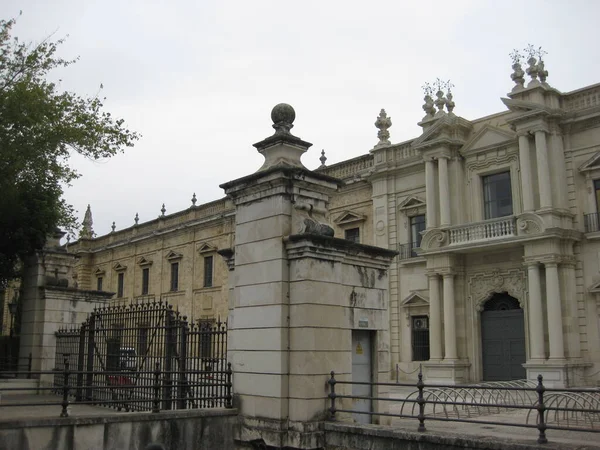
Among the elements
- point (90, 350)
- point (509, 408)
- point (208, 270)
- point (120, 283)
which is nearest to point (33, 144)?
point (90, 350)

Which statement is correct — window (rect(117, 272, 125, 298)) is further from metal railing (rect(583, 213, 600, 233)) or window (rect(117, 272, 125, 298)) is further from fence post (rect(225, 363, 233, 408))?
fence post (rect(225, 363, 233, 408))

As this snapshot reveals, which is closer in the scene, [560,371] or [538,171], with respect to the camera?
[560,371]

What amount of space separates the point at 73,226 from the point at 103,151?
3204 millimetres

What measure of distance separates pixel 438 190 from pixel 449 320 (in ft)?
16.6

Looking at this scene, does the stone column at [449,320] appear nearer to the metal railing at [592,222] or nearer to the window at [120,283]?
the metal railing at [592,222]

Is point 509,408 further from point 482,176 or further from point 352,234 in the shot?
point 352,234

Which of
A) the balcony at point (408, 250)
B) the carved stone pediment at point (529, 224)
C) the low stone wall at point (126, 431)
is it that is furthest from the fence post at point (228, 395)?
the balcony at point (408, 250)

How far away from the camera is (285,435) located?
28.2 ft

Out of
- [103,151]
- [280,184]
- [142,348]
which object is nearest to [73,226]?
[103,151]

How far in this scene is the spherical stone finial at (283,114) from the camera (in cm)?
992

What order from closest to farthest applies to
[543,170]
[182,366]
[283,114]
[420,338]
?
[283,114]
[182,366]
[543,170]
[420,338]

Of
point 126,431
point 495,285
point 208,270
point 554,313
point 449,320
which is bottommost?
point 126,431

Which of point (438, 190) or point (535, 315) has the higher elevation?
point (438, 190)

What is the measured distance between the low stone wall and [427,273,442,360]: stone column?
51.9 feet
